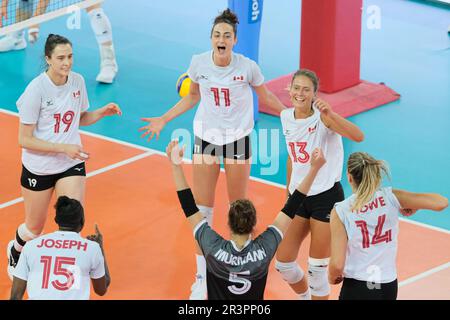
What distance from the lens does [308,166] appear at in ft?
27.9

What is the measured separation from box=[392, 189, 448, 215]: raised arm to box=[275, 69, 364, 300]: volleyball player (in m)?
1.08

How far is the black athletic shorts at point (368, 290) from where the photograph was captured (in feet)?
24.4

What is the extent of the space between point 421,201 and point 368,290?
0.77 meters

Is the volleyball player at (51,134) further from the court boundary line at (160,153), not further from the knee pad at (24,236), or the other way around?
the court boundary line at (160,153)

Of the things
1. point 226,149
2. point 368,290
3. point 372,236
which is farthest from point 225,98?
point 368,290

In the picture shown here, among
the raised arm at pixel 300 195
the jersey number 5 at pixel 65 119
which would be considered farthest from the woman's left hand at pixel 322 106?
the jersey number 5 at pixel 65 119

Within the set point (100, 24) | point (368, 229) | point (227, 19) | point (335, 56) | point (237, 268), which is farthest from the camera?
point (100, 24)

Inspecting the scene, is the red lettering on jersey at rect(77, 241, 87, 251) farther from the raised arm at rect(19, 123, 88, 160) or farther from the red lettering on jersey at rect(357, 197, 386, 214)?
the red lettering on jersey at rect(357, 197, 386, 214)

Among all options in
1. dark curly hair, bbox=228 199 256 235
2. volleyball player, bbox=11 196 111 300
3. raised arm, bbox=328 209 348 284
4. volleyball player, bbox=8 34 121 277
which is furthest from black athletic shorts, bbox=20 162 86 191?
raised arm, bbox=328 209 348 284

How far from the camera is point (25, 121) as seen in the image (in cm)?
887

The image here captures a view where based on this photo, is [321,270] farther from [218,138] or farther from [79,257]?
[79,257]

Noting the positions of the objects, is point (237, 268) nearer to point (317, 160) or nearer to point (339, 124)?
point (317, 160)

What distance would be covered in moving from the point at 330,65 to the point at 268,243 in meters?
7.47

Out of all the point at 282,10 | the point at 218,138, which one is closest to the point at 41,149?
the point at 218,138
